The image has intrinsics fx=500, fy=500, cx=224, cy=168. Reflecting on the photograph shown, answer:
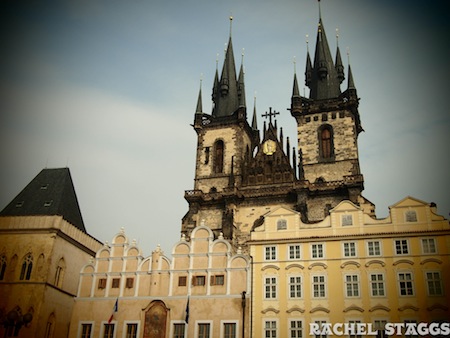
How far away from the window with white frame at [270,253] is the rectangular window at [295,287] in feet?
5.16

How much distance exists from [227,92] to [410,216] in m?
32.2

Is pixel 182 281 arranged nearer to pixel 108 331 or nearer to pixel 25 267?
pixel 108 331

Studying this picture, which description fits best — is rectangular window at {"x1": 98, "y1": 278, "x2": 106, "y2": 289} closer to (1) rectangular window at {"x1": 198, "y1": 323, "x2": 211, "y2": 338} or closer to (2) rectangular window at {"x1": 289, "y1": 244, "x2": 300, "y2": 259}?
(1) rectangular window at {"x1": 198, "y1": 323, "x2": 211, "y2": 338}

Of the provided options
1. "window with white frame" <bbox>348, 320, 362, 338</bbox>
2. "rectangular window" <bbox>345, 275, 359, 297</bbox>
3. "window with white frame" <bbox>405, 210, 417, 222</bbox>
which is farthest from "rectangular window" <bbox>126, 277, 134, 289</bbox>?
"window with white frame" <bbox>405, 210, 417, 222</bbox>

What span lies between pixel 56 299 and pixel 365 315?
19701 millimetres

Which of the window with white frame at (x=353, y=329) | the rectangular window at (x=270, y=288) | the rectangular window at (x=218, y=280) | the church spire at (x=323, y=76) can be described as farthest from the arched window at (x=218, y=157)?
the window with white frame at (x=353, y=329)

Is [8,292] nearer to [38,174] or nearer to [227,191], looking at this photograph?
[38,174]

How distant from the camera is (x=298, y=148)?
155ft

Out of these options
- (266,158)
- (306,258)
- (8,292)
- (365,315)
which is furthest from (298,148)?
(8,292)

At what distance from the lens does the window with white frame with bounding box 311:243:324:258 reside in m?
27.7

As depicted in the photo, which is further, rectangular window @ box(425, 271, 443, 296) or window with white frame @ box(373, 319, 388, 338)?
rectangular window @ box(425, 271, 443, 296)

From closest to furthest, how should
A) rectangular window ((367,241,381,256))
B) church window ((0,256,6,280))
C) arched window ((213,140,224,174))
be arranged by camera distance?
rectangular window ((367,241,381,256)), church window ((0,256,6,280)), arched window ((213,140,224,174))

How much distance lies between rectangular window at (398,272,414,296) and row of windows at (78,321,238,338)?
887cm

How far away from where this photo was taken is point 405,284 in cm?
2562
